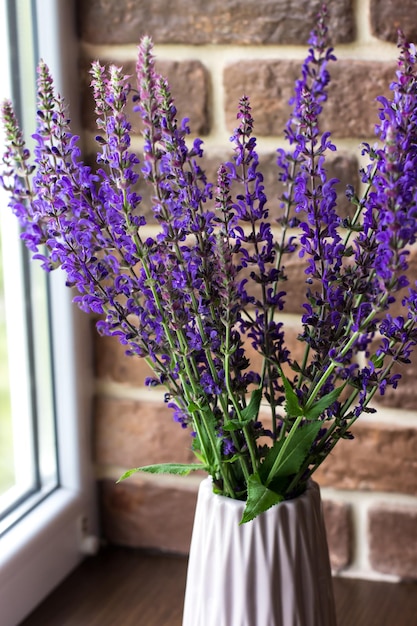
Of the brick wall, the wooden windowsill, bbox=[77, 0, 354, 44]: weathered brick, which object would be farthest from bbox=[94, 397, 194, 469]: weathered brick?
bbox=[77, 0, 354, 44]: weathered brick

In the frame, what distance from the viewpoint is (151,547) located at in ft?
3.35

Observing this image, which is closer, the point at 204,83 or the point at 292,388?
the point at 292,388

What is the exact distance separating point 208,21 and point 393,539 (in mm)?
541

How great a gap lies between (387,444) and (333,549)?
0.43 ft

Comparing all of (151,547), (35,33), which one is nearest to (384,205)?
(35,33)

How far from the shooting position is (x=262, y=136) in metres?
0.88

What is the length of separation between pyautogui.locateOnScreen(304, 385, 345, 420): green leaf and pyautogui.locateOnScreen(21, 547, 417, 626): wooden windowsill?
1.04ft

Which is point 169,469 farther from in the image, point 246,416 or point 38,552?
point 38,552

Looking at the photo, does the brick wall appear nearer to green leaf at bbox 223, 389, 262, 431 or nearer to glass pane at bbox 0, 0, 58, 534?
glass pane at bbox 0, 0, 58, 534

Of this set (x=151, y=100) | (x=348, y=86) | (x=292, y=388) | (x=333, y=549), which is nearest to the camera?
(x=151, y=100)

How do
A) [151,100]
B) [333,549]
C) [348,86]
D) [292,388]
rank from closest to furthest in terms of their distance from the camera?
[151,100] < [292,388] < [348,86] < [333,549]

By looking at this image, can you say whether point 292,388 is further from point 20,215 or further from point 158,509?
point 158,509

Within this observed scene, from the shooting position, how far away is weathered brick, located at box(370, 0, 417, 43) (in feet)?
2.66

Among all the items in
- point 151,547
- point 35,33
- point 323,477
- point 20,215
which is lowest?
point 151,547
